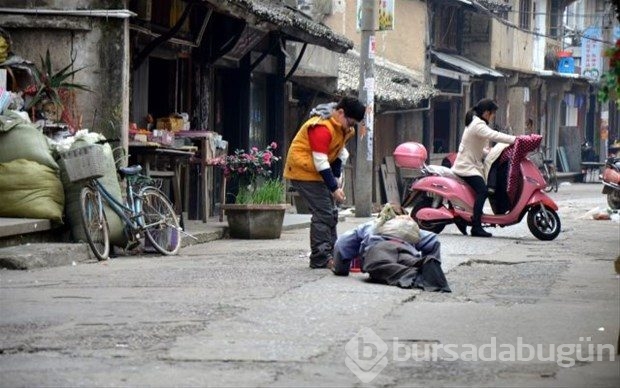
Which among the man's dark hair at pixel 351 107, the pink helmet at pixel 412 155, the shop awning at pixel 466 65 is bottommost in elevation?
the pink helmet at pixel 412 155

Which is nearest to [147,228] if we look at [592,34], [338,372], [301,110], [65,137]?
[65,137]

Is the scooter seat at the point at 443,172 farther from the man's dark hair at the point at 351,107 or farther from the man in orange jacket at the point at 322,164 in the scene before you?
the man's dark hair at the point at 351,107

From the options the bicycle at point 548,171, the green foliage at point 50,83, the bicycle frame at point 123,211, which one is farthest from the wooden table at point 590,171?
the bicycle frame at point 123,211

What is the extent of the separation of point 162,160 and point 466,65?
22280 mm

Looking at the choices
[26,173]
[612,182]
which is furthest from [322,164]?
[612,182]

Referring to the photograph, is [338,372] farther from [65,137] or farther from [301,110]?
[301,110]

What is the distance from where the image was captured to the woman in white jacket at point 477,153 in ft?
61.2

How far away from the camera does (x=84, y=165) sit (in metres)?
14.5

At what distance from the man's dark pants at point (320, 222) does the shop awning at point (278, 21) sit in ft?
13.7

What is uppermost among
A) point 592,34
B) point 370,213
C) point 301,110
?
point 592,34

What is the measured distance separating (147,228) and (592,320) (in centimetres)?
642

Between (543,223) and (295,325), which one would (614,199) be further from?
(295,325)

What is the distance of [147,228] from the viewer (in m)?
15.1

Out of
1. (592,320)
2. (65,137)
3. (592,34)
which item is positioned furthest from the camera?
(592,34)
